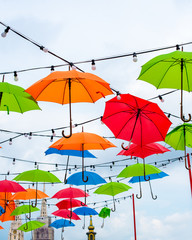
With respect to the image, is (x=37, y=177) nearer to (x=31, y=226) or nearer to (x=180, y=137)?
(x=180, y=137)

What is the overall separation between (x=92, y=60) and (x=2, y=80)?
1.96 meters

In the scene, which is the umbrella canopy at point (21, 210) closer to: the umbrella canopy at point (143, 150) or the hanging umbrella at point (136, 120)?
the umbrella canopy at point (143, 150)

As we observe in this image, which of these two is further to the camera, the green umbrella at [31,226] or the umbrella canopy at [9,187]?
the green umbrella at [31,226]

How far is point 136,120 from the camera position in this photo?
6734mm

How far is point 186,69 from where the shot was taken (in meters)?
5.53

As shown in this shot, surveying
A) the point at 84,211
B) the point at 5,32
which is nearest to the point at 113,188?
the point at 84,211

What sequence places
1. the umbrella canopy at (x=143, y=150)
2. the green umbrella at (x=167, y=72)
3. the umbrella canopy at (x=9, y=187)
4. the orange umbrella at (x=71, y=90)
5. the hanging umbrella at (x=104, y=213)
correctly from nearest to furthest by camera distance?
the green umbrella at (x=167, y=72)
the orange umbrella at (x=71, y=90)
the umbrella canopy at (x=143, y=150)
the umbrella canopy at (x=9, y=187)
the hanging umbrella at (x=104, y=213)

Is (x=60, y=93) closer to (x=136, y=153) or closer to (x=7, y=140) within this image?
(x=136, y=153)

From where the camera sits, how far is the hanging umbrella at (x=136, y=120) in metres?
6.47

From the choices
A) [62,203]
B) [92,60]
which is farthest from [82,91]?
[62,203]

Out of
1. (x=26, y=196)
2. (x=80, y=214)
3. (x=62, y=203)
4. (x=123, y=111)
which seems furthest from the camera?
(x=80, y=214)

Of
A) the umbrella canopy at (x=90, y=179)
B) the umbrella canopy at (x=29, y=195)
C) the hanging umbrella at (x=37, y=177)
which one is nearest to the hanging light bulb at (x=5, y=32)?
the hanging umbrella at (x=37, y=177)

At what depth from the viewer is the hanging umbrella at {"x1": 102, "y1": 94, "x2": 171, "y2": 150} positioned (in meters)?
6.47

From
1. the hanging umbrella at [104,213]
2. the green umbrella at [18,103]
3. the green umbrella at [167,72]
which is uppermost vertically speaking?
the green umbrella at [167,72]
